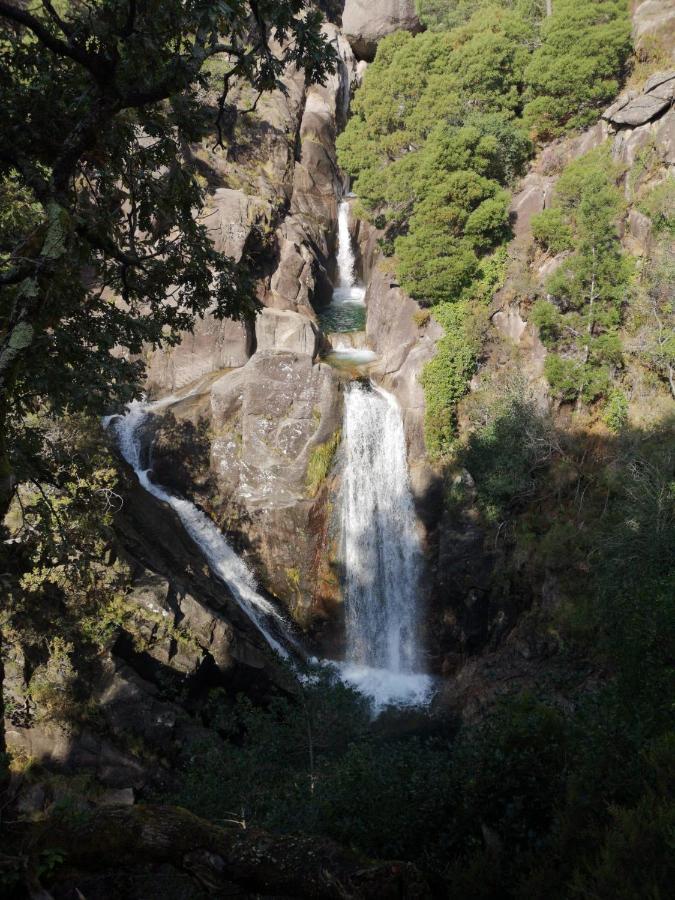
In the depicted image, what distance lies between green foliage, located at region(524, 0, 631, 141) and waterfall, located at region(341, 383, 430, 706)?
1587cm

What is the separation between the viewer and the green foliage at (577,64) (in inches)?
889

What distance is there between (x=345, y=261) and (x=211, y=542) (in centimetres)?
2052

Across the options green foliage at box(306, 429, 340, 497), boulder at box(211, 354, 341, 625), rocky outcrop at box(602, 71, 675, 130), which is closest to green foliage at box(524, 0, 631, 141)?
rocky outcrop at box(602, 71, 675, 130)

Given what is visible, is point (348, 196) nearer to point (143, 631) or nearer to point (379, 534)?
point (379, 534)

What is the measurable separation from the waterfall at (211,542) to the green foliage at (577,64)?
2168cm

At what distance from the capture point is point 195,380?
23781 millimetres

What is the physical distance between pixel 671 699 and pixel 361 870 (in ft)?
14.4

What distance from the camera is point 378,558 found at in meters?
19.4

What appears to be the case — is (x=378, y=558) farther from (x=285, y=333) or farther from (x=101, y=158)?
(x=101, y=158)

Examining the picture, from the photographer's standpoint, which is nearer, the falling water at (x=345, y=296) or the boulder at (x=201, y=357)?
the boulder at (x=201, y=357)

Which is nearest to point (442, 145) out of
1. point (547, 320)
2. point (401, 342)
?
point (401, 342)

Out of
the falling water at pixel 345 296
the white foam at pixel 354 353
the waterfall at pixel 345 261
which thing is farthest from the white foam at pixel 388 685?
the waterfall at pixel 345 261

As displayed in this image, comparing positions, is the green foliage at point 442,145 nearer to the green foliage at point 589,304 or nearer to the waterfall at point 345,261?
the green foliage at point 589,304

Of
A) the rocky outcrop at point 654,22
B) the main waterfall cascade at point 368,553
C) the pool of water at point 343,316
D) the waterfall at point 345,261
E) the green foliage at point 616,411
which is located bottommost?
the main waterfall cascade at point 368,553
